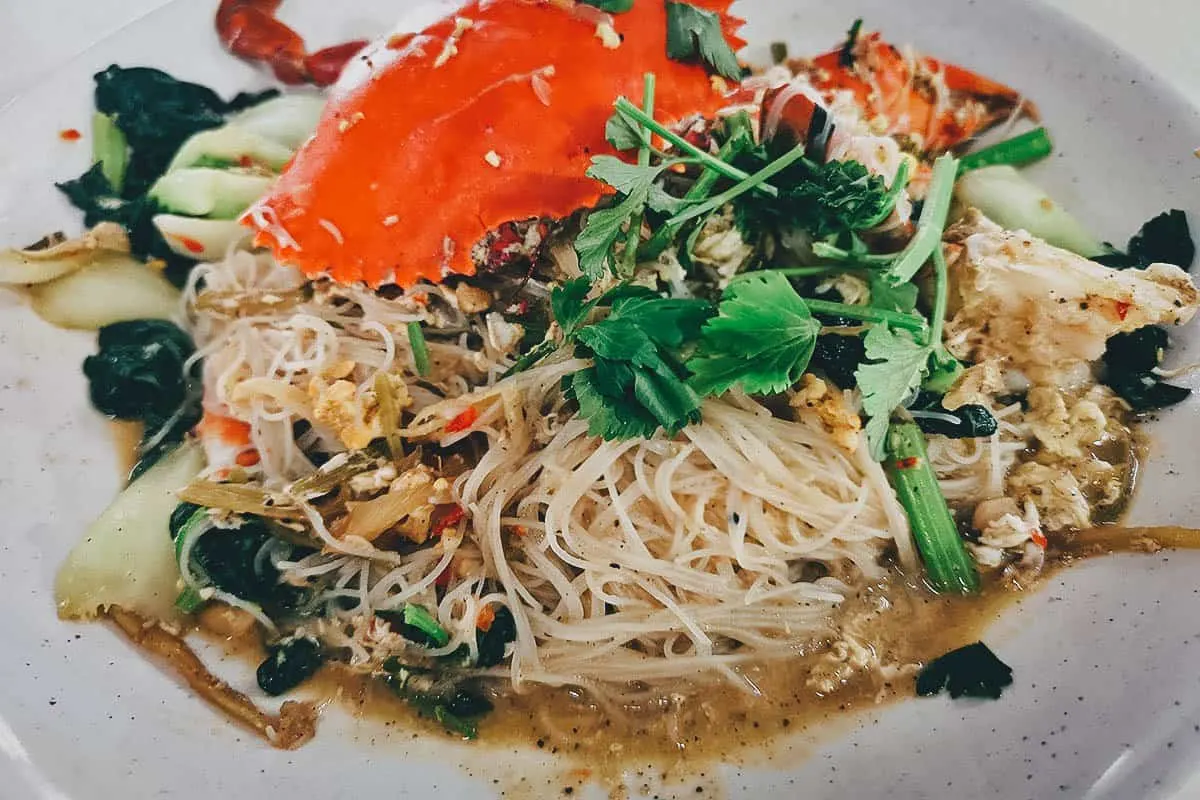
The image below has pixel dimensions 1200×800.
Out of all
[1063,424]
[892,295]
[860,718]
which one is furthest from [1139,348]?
[860,718]

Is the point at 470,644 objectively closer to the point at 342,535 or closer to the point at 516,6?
the point at 342,535

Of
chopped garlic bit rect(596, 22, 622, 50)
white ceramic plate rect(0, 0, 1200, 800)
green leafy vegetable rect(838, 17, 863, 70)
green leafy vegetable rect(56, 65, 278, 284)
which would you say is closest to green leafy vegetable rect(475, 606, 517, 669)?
white ceramic plate rect(0, 0, 1200, 800)

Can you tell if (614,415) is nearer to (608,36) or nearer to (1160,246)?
(608,36)

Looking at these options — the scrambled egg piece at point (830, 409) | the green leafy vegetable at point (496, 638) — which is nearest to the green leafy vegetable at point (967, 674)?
the scrambled egg piece at point (830, 409)

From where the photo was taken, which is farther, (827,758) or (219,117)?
(219,117)

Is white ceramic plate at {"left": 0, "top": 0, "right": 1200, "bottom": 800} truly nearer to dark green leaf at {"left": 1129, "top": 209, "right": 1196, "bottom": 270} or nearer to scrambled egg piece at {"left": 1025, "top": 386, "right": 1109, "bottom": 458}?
dark green leaf at {"left": 1129, "top": 209, "right": 1196, "bottom": 270}

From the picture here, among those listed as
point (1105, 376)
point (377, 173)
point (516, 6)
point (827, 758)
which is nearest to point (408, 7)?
point (516, 6)
